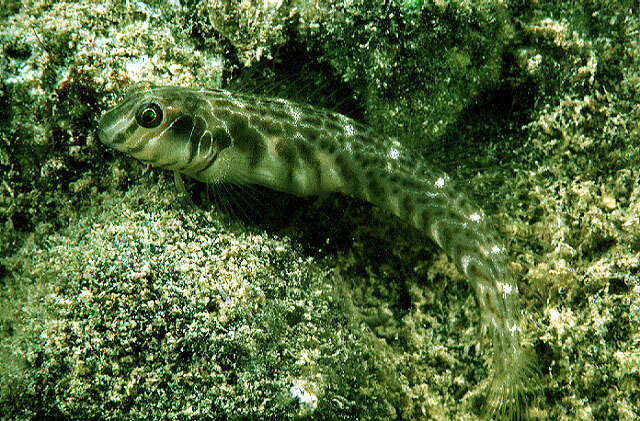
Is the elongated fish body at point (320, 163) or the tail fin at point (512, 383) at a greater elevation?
the elongated fish body at point (320, 163)

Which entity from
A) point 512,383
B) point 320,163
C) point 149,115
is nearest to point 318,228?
point 320,163

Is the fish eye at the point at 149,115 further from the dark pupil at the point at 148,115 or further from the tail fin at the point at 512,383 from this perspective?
the tail fin at the point at 512,383

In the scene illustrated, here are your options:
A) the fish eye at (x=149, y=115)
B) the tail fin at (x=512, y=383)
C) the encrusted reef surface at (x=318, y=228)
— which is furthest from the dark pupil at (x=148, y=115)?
the tail fin at (x=512, y=383)

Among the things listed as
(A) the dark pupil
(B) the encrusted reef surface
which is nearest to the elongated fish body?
(A) the dark pupil

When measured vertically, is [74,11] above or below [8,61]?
above

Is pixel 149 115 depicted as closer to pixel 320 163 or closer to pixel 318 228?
pixel 320 163

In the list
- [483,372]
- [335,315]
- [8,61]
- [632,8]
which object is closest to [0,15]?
[8,61]

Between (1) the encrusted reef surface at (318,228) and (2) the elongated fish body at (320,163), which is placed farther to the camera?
(2) the elongated fish body at (320,163)

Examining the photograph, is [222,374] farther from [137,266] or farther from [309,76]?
[309,76]

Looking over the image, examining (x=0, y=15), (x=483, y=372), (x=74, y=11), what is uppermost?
(x=74, y=11)
